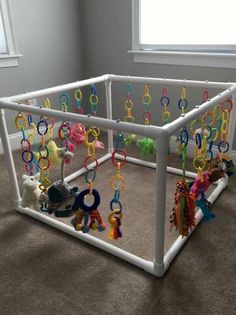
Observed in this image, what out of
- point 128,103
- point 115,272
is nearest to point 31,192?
point 115,272

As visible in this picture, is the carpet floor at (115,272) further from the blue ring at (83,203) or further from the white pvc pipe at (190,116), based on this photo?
the white pvc pipe at (190,116)

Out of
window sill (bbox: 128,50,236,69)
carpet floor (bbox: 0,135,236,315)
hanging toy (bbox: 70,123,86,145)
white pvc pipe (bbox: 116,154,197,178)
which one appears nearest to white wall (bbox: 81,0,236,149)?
window sill (bbox: 128,50,236,69)

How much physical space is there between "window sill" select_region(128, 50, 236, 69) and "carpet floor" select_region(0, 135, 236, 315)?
0.91 m

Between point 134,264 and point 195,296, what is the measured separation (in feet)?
0.87

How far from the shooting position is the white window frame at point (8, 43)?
211 cm

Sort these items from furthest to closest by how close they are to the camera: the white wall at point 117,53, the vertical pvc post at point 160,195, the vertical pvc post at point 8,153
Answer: the white wall at point 117,53 → the vertical pvc post at point 8,153 → the vertical pvc post at point 160,195

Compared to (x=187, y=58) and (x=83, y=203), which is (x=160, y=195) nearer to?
(x=83, y=203)

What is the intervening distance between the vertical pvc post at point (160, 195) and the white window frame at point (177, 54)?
117 centimetres

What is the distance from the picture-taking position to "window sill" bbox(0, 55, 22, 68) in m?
2.18

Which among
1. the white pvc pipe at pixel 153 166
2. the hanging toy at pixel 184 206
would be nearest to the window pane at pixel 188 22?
the white pvc pipe at pixel 153 166

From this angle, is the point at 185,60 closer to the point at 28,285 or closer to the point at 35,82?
the point at 35,82

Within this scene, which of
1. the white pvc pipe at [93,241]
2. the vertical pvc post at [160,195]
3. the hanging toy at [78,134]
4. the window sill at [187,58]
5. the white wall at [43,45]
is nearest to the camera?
the vertical pvc post at [160,195]

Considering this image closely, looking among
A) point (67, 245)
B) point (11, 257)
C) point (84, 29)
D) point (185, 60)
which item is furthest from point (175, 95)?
point (11, 257)

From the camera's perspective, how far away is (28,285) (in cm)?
119
